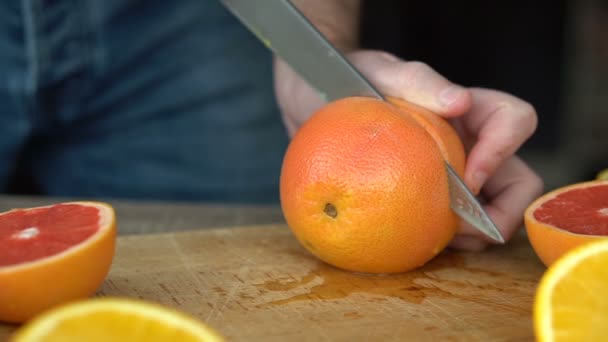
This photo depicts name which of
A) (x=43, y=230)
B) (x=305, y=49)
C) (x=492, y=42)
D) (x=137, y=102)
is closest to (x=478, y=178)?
(x=305, y=49)

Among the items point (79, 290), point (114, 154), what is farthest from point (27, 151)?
point (79, 290)

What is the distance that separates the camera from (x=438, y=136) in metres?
1.39

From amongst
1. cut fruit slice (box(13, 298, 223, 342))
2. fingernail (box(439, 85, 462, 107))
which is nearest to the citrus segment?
cut fruit slice (box(13, 298, 223, 342))

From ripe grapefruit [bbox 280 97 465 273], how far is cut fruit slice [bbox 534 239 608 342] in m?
0.35

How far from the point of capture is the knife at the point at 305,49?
155cm

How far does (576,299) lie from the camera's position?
0.97m

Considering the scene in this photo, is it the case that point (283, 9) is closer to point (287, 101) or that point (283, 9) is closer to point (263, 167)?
point (287, 101)

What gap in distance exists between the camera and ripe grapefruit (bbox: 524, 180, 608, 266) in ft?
4.25

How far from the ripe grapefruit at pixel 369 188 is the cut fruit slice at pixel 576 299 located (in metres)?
0.35

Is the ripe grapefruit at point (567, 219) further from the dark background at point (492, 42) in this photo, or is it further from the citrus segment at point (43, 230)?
the dark background at point (492, 42)

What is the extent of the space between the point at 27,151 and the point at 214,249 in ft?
3.26

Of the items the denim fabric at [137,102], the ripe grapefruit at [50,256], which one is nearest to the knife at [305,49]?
the ripe grapefruit at [50,256]

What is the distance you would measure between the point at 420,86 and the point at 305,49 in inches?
10.3

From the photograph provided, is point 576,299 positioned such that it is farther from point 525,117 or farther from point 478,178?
point 525,117
